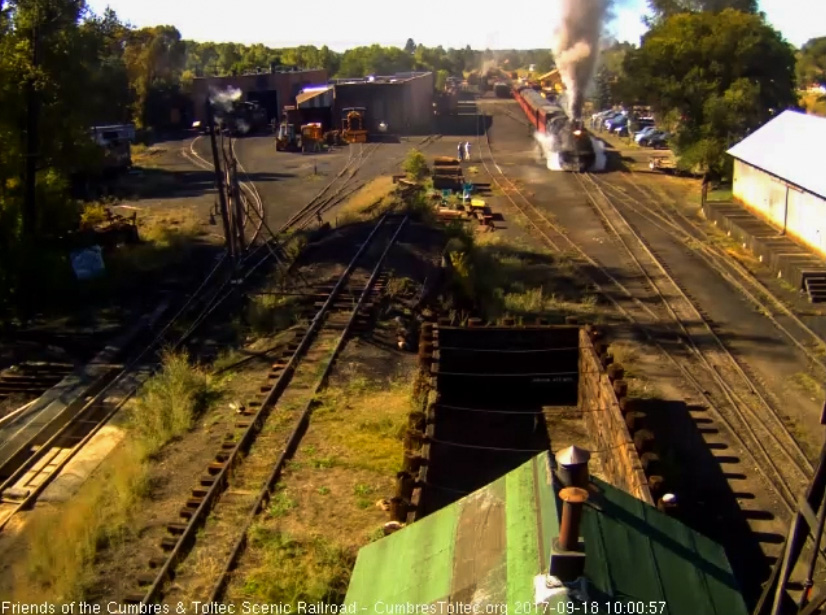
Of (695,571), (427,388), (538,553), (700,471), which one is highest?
(538,553)

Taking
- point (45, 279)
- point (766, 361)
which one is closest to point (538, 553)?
point (766, 361)

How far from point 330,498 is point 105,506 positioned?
291cm

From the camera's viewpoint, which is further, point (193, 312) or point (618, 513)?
point (193, 312)

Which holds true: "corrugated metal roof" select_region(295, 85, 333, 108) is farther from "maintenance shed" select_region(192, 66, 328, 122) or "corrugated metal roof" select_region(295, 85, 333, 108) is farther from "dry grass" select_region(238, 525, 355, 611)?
"dry grass" select_region(238, 525, 355, 611)

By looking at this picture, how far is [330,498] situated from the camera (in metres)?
10.8

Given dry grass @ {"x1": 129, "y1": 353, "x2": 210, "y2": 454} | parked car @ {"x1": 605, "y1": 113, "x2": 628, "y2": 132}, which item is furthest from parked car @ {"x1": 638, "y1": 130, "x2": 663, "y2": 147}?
dry grass @ {"x1": 129, "y1": 353, "x2": 210, "y2": 454}

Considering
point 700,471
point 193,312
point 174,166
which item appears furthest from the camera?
point 174,166

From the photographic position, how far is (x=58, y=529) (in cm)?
1063

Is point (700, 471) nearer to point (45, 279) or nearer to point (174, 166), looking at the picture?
point (45, 279)

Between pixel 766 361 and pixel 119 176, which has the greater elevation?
pixel 119 176

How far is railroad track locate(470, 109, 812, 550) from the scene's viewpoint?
1247 centimetres

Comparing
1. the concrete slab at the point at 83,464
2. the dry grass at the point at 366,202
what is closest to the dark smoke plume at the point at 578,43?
the dry grass at the point at 366,202

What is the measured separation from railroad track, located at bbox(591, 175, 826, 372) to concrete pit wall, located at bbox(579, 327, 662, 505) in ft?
16.4

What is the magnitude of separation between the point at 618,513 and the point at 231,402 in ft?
34.0
